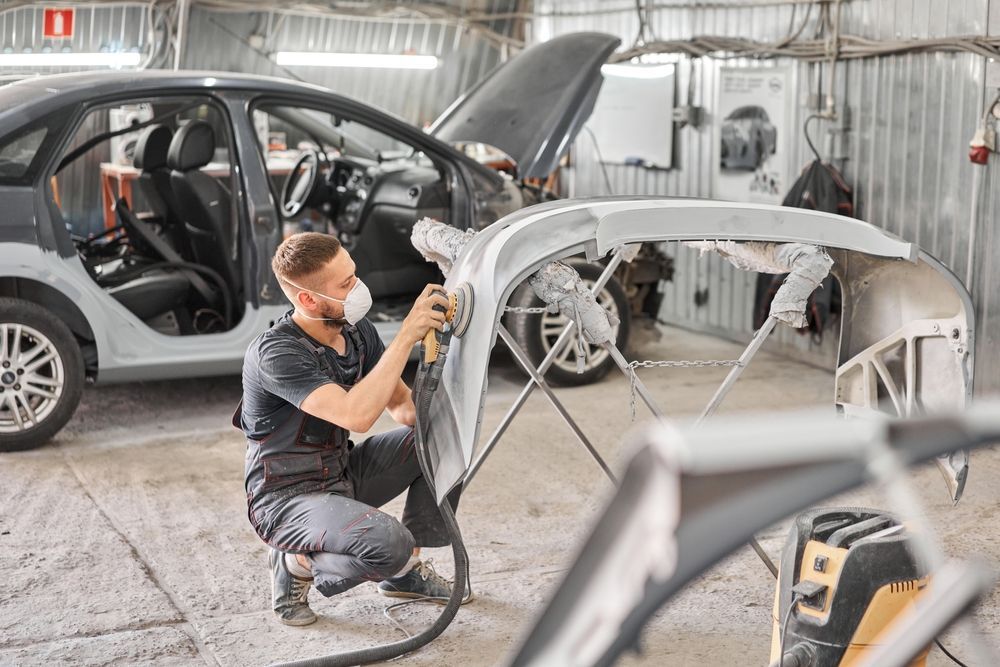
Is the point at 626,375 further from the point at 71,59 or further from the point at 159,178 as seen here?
the point at 71,59

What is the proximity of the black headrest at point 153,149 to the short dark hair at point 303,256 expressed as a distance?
2.96m

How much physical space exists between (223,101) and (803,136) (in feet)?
11.5

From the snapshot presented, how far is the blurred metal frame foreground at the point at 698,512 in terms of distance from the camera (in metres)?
1.46

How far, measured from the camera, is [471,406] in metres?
3.27

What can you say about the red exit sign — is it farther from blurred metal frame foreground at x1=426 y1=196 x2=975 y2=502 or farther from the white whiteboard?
blurred metal frame foreground at x1=426 y1=196 x2=975 y2=502

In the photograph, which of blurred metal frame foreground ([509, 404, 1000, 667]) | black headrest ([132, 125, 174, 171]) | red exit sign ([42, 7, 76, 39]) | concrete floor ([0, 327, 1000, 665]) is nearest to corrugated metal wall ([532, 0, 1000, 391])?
concrete floor ([0, 327, 1000, 665])

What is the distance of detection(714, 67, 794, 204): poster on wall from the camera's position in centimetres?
750

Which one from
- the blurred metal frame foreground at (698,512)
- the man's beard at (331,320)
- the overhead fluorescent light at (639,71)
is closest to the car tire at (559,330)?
the overhead fluorescent light at (639,71)

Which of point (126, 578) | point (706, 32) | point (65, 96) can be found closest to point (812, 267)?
point (126, 578)

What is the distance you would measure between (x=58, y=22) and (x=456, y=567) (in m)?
7.01

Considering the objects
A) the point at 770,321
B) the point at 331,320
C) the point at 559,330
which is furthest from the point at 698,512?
the point at 559,330

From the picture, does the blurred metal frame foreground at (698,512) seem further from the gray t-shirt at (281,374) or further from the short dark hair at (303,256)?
the short dark hair at (303,256)

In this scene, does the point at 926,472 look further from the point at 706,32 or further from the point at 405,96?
the point at 405,96

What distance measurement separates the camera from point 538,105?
6.51 m
